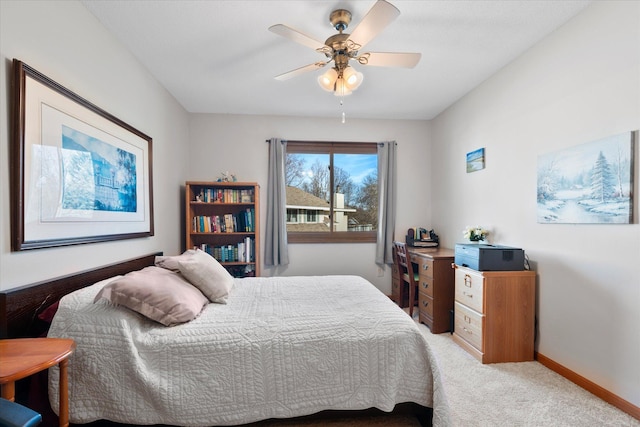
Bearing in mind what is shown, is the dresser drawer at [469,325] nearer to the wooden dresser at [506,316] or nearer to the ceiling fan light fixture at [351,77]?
the wooden dresser at [506,316]

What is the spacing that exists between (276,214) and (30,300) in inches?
105

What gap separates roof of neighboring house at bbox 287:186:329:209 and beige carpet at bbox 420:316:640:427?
2.50m

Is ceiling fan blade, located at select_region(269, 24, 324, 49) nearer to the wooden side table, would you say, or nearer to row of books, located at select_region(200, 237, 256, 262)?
the wooden side table

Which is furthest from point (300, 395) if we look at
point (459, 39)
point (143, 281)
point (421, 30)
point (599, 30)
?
point (599, 30)

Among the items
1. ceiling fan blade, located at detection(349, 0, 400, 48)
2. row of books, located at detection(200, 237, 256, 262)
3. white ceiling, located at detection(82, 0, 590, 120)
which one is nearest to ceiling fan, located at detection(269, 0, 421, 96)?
ceiling fan blade, located at detection(349, 0, 400, 48)

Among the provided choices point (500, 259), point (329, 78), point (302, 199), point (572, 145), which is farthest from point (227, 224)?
point (572, 145)

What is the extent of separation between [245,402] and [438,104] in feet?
12.3

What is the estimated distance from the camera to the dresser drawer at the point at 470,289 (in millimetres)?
2463

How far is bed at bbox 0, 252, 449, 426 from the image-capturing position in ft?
4.57

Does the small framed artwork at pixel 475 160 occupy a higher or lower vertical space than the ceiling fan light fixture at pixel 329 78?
lower

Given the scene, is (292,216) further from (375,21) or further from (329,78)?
(375,21)

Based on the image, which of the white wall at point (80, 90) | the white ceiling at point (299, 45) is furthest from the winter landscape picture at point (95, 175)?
the white ceiling at point (299, 45)

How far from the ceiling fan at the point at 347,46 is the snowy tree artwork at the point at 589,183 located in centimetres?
134

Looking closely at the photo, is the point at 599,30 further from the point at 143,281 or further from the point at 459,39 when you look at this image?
the point at 143,281
